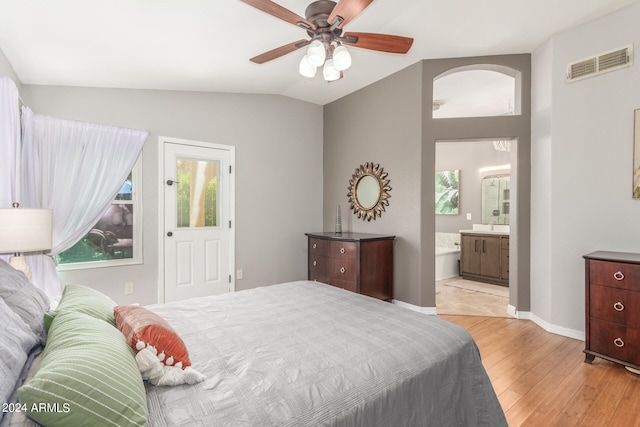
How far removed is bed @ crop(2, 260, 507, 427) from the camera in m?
0.98

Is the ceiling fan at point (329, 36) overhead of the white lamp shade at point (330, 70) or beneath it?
overhead

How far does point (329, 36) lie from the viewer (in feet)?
6.91

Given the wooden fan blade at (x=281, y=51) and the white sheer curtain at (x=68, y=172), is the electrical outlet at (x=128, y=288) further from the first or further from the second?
the wooden fan blade at (x=281, y=51)

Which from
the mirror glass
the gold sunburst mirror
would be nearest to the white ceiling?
the gold sunburst mirror

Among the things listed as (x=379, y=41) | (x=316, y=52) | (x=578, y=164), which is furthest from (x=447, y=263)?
(x=316, y=52)

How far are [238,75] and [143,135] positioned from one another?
1196mm

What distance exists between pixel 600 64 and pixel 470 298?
2918 millimetres

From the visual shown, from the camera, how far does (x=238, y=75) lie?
11.6ft

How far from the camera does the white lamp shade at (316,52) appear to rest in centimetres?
198

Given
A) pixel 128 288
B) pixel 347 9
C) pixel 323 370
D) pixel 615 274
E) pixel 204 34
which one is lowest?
pixel 128 288

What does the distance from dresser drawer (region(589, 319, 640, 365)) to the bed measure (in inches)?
61.7

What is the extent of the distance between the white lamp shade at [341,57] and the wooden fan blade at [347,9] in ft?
0.48

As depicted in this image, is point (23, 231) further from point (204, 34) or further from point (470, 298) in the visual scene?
point (470, 298)

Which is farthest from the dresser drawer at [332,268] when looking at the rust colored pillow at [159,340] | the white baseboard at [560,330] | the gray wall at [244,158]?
the rust colored pillow at [159,340]
